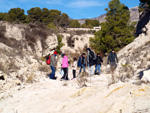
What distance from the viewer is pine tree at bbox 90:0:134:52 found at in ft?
67.4

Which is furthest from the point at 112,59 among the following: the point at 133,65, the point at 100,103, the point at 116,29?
the point at 116,29

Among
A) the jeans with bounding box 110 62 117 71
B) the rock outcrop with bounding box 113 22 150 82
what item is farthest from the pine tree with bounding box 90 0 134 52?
the jeans with bounding box 110 62 117 71

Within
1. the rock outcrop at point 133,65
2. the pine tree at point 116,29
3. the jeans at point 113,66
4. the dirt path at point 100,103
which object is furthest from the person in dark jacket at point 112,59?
the pine tree at point 116,29

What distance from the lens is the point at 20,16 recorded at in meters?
42.7

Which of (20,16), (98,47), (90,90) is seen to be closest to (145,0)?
(98,47)

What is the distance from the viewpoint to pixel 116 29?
20.5 m

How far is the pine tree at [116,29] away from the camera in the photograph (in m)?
20.5

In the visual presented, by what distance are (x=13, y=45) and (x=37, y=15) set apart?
115 ft

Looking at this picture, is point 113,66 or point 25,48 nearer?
point 113,66

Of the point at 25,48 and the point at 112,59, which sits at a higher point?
the point at 25,48

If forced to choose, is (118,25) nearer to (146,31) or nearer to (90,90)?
(146,31)

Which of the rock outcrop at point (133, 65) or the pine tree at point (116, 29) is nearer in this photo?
the rock outcrop at point (133, 65)

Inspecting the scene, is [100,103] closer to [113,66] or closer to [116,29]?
[113,66]

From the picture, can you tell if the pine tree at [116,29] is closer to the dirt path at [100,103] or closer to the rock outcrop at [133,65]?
the rock outcrop at [133,65]
